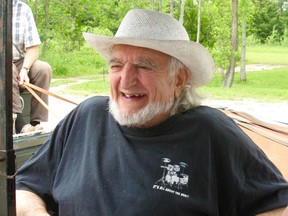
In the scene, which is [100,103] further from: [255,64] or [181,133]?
[255,64]

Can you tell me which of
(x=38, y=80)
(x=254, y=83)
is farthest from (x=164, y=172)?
(x=254, y=83)

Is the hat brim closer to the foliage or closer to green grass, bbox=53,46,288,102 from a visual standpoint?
green grass, bbox=53,46,288,102

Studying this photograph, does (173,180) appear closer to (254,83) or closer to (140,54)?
(140,54)

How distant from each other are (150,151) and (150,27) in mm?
497

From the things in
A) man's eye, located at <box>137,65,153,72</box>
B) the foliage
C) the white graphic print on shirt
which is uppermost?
the foliage

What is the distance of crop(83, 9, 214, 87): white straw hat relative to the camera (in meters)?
1.75

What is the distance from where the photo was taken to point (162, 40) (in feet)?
5.73

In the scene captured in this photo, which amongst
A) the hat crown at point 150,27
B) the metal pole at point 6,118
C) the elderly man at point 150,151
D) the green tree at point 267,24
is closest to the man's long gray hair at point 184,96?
the elderly man at point 150,151

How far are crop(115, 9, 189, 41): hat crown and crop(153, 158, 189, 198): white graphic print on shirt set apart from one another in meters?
0.51

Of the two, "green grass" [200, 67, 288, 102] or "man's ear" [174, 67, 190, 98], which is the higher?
"man's ear" [174, 67, 190, 98]

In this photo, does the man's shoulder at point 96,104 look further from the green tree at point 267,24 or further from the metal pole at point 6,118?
the green tree at point 267,24

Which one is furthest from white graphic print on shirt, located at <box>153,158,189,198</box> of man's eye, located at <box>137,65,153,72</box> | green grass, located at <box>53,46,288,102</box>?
green grass, located at <box>53,46,288,102</box>

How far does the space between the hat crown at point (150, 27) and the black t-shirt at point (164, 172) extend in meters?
0.32

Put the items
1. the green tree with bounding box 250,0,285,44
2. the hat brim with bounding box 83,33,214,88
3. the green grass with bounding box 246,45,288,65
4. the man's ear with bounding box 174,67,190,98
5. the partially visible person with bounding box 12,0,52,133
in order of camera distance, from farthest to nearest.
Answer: the green tree with bounding box 250,0,285,44
the green grass with bounding box 246,45,288,65
the partially visible person with bounding box 12,0,52,133
the man's ear with bounding box 174,67,190,98
the hat brim with bounding box 83,33,214,88
